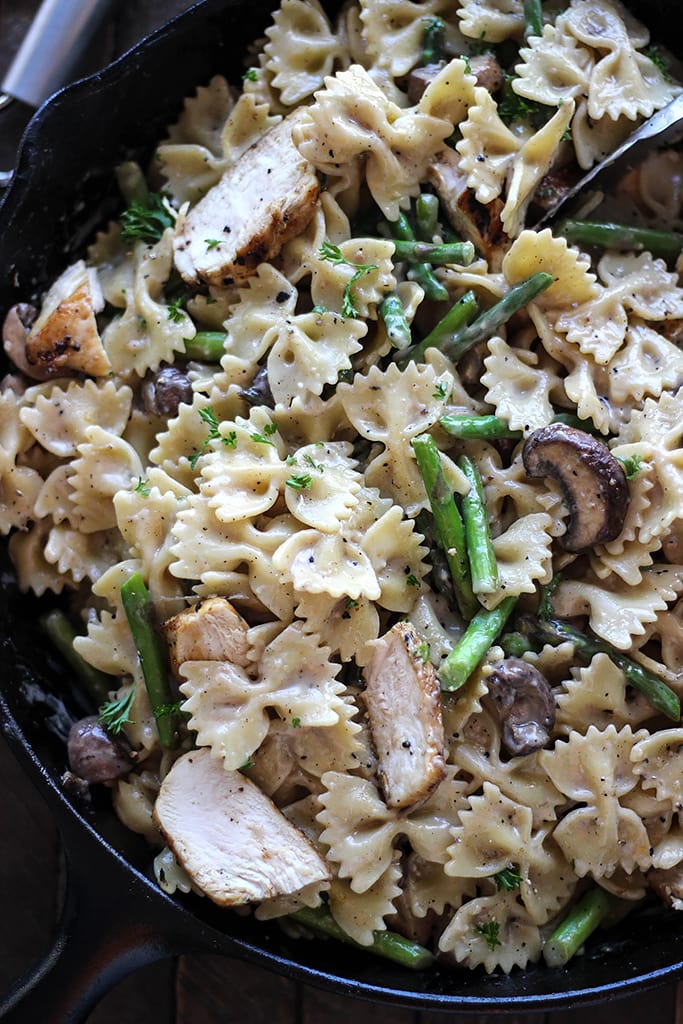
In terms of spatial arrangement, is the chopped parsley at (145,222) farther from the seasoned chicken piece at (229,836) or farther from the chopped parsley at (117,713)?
the seasoned chicken piece at (229,836)

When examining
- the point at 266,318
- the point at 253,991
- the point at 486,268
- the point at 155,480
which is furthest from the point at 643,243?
the point at 253,991

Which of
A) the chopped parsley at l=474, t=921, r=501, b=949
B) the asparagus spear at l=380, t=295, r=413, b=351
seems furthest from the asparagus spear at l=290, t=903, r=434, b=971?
the asparagus spear at l=380, t=295, r=413, b=351

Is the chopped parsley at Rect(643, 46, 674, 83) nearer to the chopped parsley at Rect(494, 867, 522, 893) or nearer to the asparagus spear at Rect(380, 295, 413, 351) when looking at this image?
the asparagus spear at Rect(380, 295, 413, 351)

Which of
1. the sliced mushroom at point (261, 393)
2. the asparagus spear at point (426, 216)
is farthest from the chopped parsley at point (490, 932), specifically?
the asparagus spear at point (426, 216)

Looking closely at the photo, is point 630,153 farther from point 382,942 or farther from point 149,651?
point 382,942

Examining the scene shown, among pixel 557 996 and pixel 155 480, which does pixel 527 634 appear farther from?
pixel 155 480

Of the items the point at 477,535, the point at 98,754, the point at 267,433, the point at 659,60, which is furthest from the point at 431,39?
the point at 98,754
